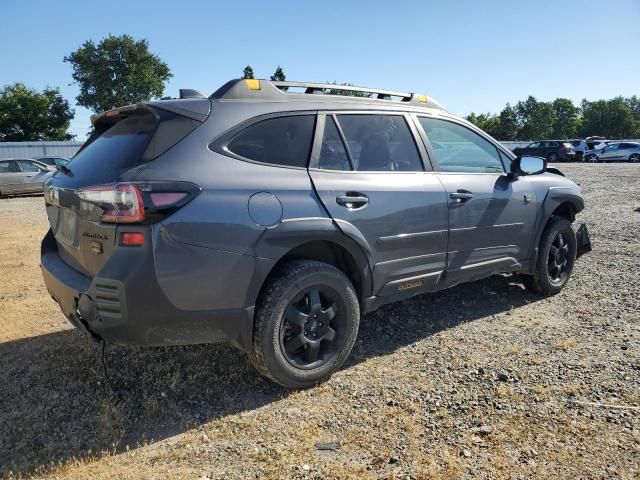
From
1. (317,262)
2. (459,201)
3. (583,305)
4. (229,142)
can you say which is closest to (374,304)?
(317,262)

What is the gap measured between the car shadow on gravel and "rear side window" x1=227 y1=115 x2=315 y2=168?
1.46m

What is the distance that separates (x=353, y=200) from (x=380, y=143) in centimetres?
67

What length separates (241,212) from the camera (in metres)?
2.68

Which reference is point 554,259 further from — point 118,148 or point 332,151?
point 118,148

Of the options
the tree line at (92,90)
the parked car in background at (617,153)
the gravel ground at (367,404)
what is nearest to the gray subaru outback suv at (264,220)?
the gravel ground at (367,404)

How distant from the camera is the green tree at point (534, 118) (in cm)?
8219

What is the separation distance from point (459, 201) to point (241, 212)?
1.88m

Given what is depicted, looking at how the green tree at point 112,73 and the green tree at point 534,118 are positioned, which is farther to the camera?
the green tree at point 534,118

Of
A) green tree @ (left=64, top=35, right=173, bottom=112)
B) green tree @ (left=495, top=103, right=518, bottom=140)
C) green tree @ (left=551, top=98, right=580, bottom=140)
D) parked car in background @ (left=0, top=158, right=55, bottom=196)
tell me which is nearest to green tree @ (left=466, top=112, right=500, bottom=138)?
green tree @ (left=495, top=103, right=518, bottom=140)

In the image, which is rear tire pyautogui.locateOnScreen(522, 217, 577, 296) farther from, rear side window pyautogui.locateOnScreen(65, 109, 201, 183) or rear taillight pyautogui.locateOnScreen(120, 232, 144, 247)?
rear taillight pyautogui.locateOnScreen(120, 232, 144, 247)

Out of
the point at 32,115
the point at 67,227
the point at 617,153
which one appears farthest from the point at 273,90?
the point at 32,115

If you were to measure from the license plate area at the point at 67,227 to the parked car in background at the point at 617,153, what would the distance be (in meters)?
36.7

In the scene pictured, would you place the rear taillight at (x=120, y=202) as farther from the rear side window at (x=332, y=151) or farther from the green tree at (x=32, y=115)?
the green tree at (x=32, y=115)

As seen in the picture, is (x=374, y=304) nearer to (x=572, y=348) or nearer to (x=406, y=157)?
(x=406, y=157)
